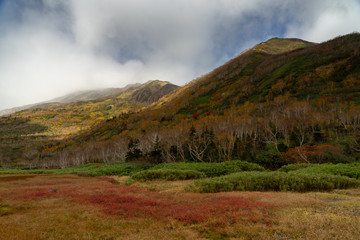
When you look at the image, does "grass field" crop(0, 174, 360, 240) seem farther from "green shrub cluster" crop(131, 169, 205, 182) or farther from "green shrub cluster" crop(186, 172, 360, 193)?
"green shrub cluster" crop(131, 169, 205, 182)

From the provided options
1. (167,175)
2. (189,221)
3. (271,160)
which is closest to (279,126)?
(271,160)

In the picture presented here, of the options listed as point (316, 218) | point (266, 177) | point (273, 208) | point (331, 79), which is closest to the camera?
point (316, 218)

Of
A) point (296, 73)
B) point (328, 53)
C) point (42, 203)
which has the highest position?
point (328, 53)

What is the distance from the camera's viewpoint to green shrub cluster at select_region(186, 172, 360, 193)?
516 inches

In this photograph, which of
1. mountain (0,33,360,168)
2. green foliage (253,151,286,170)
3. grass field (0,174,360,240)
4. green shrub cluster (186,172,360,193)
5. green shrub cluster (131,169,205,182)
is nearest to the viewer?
grass field (0,174,360,240)

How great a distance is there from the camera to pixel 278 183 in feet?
46.1

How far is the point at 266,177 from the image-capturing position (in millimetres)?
14844

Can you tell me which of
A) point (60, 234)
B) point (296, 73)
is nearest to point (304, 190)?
point (60, 234)

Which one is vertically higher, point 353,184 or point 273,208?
point 273,208

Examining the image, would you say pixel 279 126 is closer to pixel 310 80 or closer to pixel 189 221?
pixel 189 221

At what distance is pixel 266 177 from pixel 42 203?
16.9 m

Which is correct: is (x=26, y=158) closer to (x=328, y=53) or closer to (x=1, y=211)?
(x=1, y=211)

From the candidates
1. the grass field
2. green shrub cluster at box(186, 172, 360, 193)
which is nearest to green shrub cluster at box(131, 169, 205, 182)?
green shrub cluster at box(186, 172, 360, 193)

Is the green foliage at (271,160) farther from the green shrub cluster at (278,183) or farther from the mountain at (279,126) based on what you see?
the green shrub cluster at (278,183)
